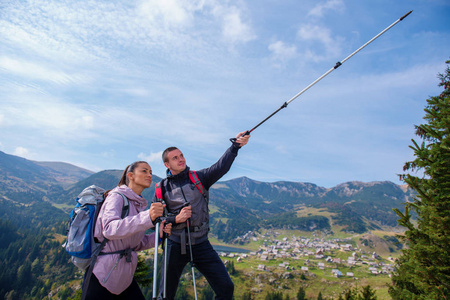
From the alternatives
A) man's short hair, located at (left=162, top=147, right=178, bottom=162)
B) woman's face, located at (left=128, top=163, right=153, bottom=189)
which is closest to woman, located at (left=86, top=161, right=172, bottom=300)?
woman's face, located at (left=128, top=163, right=153, bottom=189)

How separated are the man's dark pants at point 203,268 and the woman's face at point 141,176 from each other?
181cm

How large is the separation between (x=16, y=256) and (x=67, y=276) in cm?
5987

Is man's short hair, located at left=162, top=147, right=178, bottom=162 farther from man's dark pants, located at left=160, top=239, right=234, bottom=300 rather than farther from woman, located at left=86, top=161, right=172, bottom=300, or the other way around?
man's dark pants, located at left=160, top=239, right=234, bottom=300

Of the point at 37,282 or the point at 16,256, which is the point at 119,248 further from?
the point at 16,256

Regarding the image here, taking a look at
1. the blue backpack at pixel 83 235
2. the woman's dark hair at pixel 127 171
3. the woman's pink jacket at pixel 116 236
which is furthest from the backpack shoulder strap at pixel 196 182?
the blue backpack at pixel 83 235

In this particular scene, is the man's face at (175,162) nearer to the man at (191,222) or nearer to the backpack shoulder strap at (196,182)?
the man at (191,222)

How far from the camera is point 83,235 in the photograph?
4402 millimetres

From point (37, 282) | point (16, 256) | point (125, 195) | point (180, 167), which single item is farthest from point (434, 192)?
point (16, 256)

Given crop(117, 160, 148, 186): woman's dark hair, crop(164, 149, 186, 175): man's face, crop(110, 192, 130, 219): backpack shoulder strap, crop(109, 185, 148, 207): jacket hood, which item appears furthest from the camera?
crop(164, 149, 186, 175): man's face

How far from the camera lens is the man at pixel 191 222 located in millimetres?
5984

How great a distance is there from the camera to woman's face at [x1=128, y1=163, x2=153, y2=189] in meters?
5.43

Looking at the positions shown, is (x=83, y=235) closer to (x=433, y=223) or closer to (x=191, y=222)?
(x=191, y=222)

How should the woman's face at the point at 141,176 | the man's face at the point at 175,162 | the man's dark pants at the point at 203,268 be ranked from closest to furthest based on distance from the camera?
the woman's face at the point at 141,176
the man's dark pants at the point at 203,268
the man's face at the point at 175,162

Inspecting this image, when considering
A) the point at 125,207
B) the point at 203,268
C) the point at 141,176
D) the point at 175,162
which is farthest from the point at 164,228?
the point at 175,162
